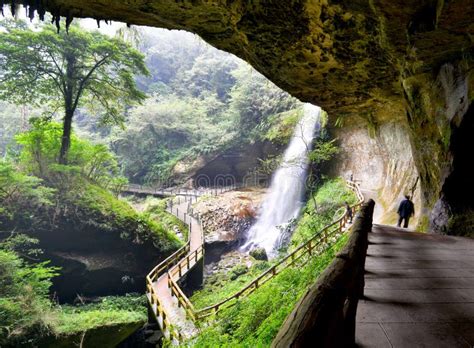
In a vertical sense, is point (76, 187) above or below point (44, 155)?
below

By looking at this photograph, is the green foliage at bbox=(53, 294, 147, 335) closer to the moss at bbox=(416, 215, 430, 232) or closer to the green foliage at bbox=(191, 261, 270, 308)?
the green foliage at bbox=(191, 261, 270, 308)

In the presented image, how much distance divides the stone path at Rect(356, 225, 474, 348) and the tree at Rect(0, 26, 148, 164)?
16142 millimetres

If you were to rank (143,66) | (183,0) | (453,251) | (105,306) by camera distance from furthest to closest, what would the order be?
(143,66), (105,306), (183,0), (453,251)

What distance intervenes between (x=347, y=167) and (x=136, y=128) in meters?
23.5

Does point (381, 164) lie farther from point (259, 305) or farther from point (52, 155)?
point (52, 155)

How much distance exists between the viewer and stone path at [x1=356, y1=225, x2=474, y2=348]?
2.20 metres

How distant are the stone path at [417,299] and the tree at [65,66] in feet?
53.0

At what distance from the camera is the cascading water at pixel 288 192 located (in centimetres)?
2011

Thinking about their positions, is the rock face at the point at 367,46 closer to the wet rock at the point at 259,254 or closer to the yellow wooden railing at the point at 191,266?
the yellow wooden railing at the point at 191,266

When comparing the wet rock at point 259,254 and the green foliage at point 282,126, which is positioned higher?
the green foliage at point 282,126

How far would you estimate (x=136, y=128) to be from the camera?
32.0 metres

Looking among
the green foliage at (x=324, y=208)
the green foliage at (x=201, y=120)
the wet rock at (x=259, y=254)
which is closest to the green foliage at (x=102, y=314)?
the wet rock at (x=259, y=254)

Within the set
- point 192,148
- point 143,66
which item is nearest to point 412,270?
point 143,66

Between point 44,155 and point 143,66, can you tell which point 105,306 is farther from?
point 143,66
